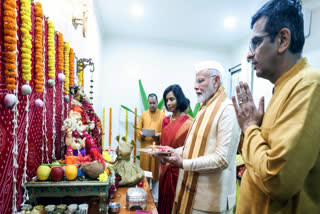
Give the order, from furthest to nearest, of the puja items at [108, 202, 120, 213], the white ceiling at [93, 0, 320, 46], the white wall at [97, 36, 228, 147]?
the white wall at [97, 36, 228, 147]
the white ceiling at [93, 0, 320, 46]
the puja items at [108, 202, 120, 213]

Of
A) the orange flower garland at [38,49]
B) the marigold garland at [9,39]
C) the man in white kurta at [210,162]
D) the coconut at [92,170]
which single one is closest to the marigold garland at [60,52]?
the orange flower garland at [38,49]

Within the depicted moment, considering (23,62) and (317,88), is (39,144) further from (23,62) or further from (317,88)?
(317,88)

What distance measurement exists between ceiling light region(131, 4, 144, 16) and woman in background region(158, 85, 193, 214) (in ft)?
5.86

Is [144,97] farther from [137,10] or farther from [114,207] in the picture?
[114,207]

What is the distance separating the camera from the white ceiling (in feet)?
10.7

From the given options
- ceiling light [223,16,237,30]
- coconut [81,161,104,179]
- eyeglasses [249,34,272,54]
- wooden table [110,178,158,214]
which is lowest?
wooden table [110,178,158,214]

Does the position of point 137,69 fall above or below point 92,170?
above

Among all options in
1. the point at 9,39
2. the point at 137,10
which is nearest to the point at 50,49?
the point at 9,39

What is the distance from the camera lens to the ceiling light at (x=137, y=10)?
340 cm

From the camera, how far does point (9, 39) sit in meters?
0.80

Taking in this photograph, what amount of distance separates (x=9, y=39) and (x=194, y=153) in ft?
3.87

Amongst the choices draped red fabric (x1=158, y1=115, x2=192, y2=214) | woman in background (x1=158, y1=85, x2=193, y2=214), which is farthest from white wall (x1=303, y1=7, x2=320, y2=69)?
draped red fabric (x1=158, y1=115, x2=192, y2=214)

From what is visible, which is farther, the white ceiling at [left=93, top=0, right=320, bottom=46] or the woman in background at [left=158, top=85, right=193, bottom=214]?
the white ceiling at [left=93, top=0, right=320, bottom=46]

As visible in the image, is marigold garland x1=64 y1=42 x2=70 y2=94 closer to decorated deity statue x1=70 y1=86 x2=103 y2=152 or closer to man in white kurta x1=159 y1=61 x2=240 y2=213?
decorated deity statue x1=70 y1=86 x2=103 y2=152
